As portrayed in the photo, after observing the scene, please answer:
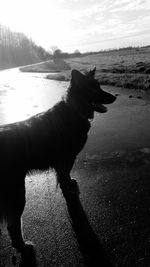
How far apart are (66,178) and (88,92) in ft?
5.88

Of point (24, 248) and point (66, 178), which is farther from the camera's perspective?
point (66, 178)

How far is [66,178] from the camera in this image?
5.14 metres

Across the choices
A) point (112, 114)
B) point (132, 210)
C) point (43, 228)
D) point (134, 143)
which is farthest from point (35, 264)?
point (112, 114)

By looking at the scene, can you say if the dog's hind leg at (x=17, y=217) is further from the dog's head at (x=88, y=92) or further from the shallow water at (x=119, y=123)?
the shallow water at (x=119, y=123)

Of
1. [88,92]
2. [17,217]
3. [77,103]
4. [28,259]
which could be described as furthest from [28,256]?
[88,92]

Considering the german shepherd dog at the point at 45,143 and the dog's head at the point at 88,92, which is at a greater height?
the dog's head at the point at 88,92

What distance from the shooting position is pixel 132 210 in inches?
170

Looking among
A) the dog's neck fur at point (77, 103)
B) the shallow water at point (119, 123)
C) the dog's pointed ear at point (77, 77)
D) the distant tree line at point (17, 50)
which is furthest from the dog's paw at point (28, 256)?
the distant tree line at point (17, 50)

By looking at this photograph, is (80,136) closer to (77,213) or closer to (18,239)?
(77,213)

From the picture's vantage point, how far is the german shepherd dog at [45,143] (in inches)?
133

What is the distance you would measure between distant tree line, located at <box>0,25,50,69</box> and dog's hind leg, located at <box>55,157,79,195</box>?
274 ft

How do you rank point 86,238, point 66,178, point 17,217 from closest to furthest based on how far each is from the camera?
1. point 17,217
2. point 86,238
3. point 66,178

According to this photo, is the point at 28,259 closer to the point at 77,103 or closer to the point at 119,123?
the point at 77,103

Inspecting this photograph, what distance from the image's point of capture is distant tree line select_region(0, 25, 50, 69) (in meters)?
91.1
